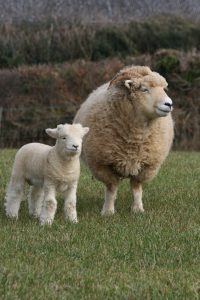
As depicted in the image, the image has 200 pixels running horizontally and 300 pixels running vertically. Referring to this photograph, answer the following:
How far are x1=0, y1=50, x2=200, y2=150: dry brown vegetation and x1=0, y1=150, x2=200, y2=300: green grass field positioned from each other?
1378 centimetres

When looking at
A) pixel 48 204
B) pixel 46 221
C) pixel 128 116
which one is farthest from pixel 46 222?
pixel 128 116

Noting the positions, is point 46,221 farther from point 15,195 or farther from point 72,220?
point 15,195

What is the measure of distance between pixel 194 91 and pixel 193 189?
1321 cm

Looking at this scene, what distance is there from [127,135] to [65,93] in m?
15.1

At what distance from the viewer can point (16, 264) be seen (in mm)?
5738

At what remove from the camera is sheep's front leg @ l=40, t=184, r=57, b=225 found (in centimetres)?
755

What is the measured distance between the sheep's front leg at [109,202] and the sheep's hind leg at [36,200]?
0.70 m

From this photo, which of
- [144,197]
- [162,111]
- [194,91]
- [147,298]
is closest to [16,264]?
[147,298]

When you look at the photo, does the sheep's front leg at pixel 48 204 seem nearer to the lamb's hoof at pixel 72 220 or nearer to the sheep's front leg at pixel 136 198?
the lamb's hoof at pixel 72 220

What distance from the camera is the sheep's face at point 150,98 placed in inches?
318

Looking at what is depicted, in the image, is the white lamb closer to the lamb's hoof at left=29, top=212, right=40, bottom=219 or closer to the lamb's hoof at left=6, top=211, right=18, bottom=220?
the lamb's hoof at left=6, top=211, right=18, bottom=220

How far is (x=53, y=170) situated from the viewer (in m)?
7.57

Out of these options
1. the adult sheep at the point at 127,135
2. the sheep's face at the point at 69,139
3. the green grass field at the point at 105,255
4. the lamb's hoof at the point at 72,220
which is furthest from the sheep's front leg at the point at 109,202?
the sheep's face at the point at 69,139

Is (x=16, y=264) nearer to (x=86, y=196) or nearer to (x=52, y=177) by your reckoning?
(x=52, y=177)
